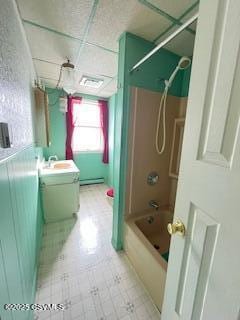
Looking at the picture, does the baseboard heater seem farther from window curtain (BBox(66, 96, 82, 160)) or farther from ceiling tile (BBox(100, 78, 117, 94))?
ceiling tile (BBox(100, 78, 117, 94))

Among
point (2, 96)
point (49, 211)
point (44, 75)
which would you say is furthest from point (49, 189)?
point (44, 75)

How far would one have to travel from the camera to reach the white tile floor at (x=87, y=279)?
1.14 metres

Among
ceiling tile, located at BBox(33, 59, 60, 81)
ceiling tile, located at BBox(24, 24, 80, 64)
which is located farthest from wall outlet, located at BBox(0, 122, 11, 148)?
ceiling tile, located at BBox(33, 59, 60, 81)

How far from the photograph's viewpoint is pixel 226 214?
1.45 feet

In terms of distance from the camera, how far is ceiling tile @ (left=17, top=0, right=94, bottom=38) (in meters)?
0.99

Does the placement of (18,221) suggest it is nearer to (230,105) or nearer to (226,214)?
(226,214)

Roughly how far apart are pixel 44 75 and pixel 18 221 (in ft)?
7.81

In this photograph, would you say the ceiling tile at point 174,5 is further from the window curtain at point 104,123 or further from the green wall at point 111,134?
the window curtain at point 104,123

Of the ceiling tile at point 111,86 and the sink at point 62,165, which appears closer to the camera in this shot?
the ceiling tile at point 111,86

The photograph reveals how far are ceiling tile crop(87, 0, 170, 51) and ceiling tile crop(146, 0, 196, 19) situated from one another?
7 cm

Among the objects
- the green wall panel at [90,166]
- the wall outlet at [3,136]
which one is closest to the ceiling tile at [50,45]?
the wall outlet at [3,136]

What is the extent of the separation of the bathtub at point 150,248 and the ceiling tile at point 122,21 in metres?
1.85

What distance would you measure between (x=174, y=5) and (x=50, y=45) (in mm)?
1216

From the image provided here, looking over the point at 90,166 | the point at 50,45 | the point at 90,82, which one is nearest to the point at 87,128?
the point at 90,166
